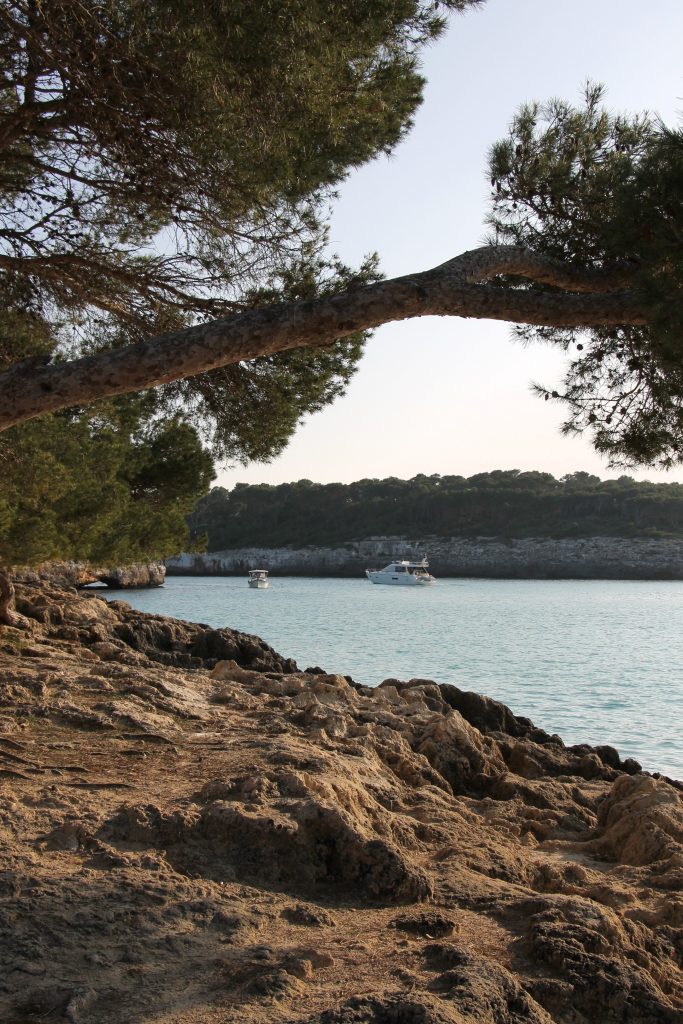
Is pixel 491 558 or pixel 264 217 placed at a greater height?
pixel 264 217

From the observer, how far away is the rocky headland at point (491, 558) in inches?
2995

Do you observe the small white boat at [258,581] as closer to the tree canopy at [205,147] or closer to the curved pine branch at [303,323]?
the tree canopy at [205,147]

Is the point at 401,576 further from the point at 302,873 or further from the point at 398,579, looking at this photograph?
the point at 302,873

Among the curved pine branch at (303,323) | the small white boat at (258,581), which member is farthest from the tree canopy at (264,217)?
the small white boat at (258,581)

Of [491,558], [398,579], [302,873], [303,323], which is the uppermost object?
[303,323]

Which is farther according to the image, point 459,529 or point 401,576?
point 459,529

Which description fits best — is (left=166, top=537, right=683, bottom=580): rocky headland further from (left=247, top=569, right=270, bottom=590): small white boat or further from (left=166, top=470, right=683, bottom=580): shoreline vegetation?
(left=247, top=569, right=270, bottom=590): small white boat

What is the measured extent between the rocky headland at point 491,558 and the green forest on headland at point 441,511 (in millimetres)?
952

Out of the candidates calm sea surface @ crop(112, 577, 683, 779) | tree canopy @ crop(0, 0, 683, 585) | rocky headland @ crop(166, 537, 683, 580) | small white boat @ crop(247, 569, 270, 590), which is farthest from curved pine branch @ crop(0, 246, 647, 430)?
rocky headland @ crop(166, 537, 683, 580)

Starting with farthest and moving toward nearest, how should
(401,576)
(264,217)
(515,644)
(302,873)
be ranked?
(401,576), (515,644), (264,217), (302,873)

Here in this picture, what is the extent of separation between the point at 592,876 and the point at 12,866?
294cm

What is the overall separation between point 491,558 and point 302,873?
77.3 meters

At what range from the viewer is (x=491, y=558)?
80.0 meters

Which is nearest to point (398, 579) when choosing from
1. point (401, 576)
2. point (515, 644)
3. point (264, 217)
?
point (401, 576)
